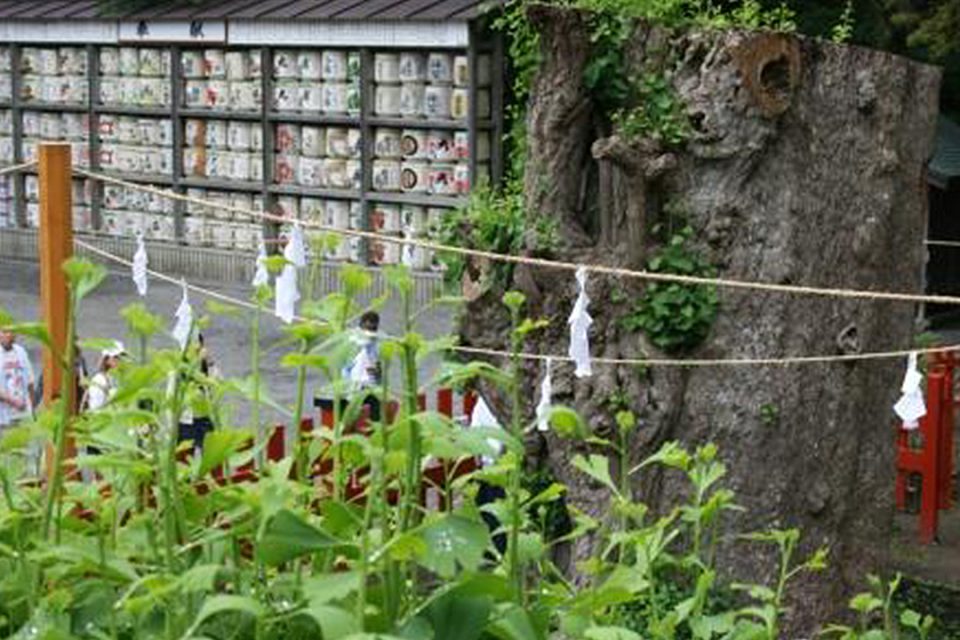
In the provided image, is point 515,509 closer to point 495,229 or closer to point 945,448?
point 495,229

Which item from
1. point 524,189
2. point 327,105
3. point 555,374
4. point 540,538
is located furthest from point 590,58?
point 327,105

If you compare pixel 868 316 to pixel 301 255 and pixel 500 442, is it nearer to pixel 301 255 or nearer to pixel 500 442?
pixel 301 255

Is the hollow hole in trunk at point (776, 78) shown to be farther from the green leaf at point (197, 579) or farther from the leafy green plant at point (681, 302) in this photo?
the green leaf at point (197, 579)

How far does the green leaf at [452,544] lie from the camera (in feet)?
4.80

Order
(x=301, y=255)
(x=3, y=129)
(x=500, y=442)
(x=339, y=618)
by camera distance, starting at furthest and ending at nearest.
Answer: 1. (x=3, y=129)
2. (x=301, y=255)
3. (x=500, y=442)
4. (x=339, y=618)

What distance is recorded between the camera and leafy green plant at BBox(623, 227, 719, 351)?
7.75 metres

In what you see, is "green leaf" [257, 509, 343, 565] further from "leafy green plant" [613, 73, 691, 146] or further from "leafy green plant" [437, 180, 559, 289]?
"leafy green plant" [437, 180, 559, 289]

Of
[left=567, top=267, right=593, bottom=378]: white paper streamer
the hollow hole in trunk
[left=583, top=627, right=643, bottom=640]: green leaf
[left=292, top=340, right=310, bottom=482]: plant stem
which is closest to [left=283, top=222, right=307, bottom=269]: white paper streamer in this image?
[left=567, top=267, right=593, bottom=378]: white paper streamer

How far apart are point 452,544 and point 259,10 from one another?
20916mm

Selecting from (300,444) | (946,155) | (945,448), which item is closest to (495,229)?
(945,448)

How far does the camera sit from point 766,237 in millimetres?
7691

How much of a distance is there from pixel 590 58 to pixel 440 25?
12.3 metres

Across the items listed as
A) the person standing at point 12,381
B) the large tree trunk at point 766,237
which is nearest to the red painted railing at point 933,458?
the large tree trunk at point 766,237

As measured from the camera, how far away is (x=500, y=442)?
156 centimetres
